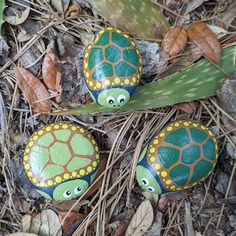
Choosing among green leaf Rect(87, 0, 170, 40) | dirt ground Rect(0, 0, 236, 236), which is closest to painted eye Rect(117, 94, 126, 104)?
dirt ground Rect(0, 0, 236, 236)

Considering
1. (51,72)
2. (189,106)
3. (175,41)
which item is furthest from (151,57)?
(51,72)

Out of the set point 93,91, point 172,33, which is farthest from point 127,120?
point 172,33

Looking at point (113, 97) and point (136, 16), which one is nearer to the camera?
point (113, 97)

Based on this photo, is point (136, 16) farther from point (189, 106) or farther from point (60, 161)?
point (60, 161)

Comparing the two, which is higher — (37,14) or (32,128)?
(37,14)

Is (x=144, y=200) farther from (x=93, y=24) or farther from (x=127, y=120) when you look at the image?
(x=93, y=24)

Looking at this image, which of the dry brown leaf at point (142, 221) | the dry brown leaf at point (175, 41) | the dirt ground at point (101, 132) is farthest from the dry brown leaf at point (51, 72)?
the dry brown leaf at point (142, 221)

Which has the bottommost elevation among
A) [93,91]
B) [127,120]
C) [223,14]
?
[127,120]

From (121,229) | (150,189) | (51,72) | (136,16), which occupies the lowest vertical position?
(121,229)
